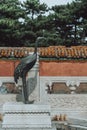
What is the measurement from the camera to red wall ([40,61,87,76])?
17391 mm

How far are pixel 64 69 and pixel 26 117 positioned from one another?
8.42m

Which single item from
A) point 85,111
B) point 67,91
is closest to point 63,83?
point 67,91

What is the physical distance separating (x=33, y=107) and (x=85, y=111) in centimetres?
804

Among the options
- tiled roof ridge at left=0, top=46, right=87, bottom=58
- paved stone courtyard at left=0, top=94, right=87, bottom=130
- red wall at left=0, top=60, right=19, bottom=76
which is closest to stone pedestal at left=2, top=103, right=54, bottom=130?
paved stone courtyard at left=0, top=94, right=87, bottom=130

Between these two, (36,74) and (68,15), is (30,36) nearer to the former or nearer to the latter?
(68,15)

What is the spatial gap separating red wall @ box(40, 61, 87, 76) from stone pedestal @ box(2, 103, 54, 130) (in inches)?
317

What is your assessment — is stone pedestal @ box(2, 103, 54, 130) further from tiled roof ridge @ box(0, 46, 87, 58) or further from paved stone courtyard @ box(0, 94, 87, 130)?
tiled roof ridge @ box(0, 46, 87, 58)

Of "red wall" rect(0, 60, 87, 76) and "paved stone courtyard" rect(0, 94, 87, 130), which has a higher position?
"red wall" rect(0, 60, 87, 76)

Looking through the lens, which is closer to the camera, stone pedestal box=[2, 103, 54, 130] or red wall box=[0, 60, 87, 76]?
stone pedestal box=[2, 103, 54, 130]

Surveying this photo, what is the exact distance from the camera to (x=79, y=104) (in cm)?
1722

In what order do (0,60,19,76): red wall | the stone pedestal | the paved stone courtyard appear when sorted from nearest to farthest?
1. the stone pedestal
2. the paved stone courtyard
3. (0,60,19,76): red wall

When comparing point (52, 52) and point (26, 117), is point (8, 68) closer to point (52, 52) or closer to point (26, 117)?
point (52, 52)

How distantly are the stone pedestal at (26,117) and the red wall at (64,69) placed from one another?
8041 mm

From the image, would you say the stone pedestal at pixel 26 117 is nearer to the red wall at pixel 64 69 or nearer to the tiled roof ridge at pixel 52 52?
the red wall at pixel 64 69
